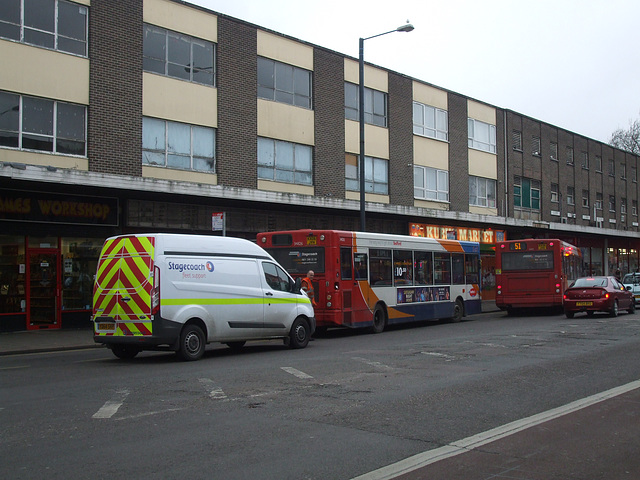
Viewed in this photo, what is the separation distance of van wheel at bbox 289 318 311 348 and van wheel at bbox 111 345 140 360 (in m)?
3.35

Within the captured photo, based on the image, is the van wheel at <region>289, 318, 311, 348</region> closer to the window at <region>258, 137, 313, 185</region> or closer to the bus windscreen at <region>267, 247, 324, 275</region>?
the bus windscreen at <region>267, 247, 324, 275</region>

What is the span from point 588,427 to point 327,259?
11.3m

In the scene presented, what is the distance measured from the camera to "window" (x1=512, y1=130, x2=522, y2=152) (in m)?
38.8

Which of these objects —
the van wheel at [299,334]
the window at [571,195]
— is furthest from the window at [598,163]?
the van wheel at [299,334]

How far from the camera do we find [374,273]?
62.6ft

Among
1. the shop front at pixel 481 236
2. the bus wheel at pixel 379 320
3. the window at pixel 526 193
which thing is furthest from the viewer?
the window at pixel 526 193

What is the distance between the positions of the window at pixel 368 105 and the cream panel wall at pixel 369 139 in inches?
11.4

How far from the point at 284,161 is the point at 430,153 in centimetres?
998

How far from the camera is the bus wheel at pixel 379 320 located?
19.3 m

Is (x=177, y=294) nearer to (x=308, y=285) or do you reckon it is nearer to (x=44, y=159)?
(x=308, y=285)

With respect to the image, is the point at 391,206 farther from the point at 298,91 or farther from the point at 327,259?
the point at 327,259

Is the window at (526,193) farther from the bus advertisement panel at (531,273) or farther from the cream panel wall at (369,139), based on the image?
the bus advertisement panel at (531,273)

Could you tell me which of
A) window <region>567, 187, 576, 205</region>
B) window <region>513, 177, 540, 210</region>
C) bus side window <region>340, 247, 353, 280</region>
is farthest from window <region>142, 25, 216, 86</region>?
window <region>567, 187, 576, 205</region>

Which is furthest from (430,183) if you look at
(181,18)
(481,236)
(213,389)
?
(213,389)
